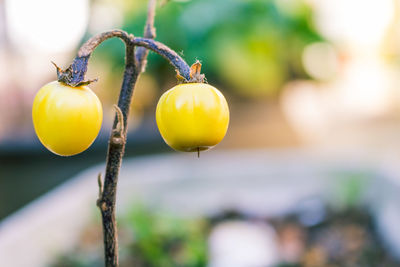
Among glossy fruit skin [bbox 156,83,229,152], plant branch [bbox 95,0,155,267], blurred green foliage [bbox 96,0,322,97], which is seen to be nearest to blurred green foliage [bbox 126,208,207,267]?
plant branch [bbox 95,0,155,267]

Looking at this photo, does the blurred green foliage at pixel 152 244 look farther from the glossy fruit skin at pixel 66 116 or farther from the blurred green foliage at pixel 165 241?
the glossy fruit skin at pixel 66 116

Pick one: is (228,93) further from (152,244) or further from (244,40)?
(152,244)

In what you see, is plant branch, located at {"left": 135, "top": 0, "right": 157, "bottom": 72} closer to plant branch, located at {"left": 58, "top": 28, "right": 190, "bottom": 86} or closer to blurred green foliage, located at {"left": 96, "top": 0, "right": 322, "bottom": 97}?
plant branch, located at {"left": 58, "top": 28, "right": 190, "bottom": 86}

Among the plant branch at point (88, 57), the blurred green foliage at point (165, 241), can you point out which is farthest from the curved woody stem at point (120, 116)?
the blurred green foliage at point (165, 241)

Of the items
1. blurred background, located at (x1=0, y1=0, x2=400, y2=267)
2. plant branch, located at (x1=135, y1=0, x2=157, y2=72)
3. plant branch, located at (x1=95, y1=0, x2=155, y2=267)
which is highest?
blurred background, located at (x1=0, y1=0, x2=400, y2=267)

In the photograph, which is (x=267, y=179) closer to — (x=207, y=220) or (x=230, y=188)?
(x=230, y=188)

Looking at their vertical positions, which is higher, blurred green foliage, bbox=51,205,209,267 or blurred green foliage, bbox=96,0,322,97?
blurred green foliage, bbox=96,0,322,97
